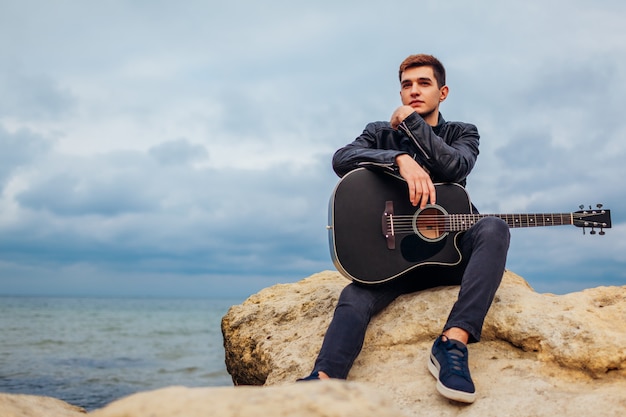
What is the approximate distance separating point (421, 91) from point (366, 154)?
83 cm

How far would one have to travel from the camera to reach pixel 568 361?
3.31 metres

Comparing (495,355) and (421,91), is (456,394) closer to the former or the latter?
(495,355)

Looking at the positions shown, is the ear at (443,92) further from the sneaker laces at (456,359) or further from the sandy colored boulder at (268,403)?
the sandy colored boulder at (268,403)

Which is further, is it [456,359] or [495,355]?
[495,355]

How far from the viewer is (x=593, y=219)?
4.22 meters

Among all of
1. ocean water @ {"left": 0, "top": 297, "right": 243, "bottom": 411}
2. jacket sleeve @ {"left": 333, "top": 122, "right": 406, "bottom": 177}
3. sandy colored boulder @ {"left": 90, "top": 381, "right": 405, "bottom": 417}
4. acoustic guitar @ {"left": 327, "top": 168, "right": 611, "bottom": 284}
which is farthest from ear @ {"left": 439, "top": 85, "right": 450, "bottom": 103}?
ocean water @ {"left": 0, "top": 297, "right": 243, "bottom": 411}

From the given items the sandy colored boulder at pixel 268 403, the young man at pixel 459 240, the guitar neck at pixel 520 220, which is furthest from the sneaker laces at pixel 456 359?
the sandy colored boulder at pixel 268 403

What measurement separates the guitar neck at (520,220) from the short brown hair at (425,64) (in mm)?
1194

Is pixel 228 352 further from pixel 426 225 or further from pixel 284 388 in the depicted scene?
pixel 284 388

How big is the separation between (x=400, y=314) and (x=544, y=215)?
4.29ft

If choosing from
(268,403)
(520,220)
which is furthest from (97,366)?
(268,403)

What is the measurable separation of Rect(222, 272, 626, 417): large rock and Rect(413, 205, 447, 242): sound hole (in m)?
0.47

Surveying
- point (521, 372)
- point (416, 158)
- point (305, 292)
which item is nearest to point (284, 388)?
point (521, 372)

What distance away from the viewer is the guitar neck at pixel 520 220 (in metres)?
3.76
